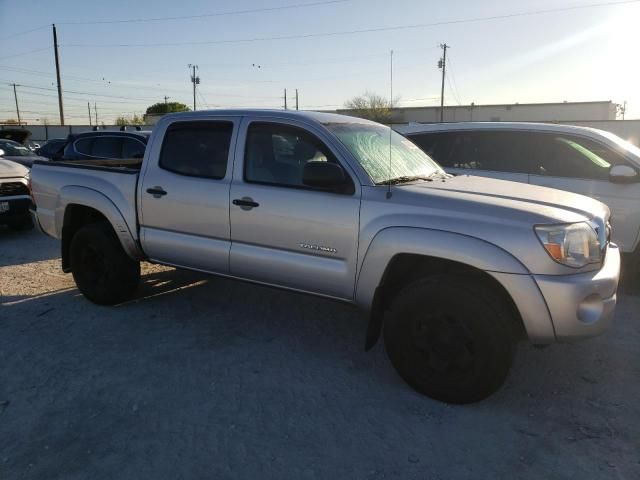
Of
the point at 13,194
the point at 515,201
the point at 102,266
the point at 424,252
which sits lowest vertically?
the point at 102,266

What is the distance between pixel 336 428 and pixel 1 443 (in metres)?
1.88

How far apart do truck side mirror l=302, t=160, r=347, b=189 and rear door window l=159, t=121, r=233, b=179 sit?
0.98 metres

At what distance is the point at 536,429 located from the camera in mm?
2980

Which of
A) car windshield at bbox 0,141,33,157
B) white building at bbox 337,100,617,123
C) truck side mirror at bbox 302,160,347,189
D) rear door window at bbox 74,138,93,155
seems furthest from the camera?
white building at bbox 337,100,617,123

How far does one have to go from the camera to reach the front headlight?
2943mm

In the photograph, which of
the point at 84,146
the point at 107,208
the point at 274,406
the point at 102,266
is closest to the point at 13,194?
the point at 84,146

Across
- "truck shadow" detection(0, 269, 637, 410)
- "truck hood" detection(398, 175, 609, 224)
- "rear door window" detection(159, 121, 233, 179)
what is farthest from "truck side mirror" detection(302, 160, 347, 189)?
"truck shadow" detection(0, 269, 637, 410)

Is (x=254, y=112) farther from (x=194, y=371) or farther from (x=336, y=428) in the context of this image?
(x=336, y=428)

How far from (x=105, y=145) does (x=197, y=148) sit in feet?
25.7

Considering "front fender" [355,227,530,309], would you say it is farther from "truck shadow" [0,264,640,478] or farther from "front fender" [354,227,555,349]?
"truck shadow" [0,264,640,478]

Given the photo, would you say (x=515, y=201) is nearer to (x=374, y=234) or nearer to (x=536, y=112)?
(x=374, y=234)

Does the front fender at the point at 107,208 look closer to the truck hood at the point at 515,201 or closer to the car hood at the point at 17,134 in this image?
the truck hood at the point at 515,201

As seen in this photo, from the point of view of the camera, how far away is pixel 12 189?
27.6 ft

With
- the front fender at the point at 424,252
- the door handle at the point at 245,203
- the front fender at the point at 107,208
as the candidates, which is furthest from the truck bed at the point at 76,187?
the front fender at the point at 424,252
